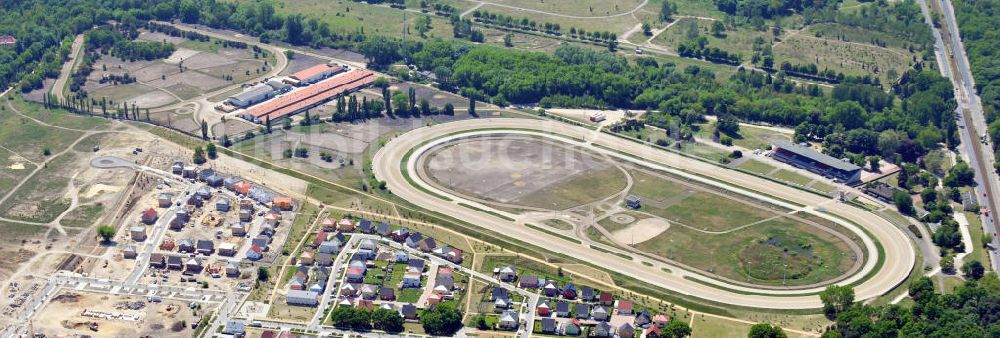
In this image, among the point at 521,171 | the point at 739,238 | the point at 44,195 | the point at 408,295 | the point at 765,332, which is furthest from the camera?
the point at 521,171

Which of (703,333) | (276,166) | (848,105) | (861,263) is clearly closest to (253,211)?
(276,166)

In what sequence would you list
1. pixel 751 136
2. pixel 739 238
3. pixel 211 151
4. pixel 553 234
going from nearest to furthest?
pixel 553 234 → pixel 739 238 → pixel 211 151 → pixel 751 136

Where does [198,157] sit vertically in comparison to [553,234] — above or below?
above

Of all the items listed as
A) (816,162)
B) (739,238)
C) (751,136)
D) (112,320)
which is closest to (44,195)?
(112,320)

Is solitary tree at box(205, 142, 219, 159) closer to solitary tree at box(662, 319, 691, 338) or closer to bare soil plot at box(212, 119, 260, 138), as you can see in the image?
bare soil plot at box(212, 119, 260, 138)

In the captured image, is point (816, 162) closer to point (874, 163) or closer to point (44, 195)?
point (874, 163)

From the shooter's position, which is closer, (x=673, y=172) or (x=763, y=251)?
(x=763, y=251)

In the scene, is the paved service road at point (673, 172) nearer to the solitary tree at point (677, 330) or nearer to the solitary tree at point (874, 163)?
the solitary tree at point (677, 330)

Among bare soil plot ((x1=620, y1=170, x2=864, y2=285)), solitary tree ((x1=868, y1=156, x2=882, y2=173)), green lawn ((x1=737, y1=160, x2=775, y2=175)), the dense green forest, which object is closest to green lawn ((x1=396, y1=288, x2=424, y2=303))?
bare soil plot ((x1=620, y1=170, x2=864, y2=285))
